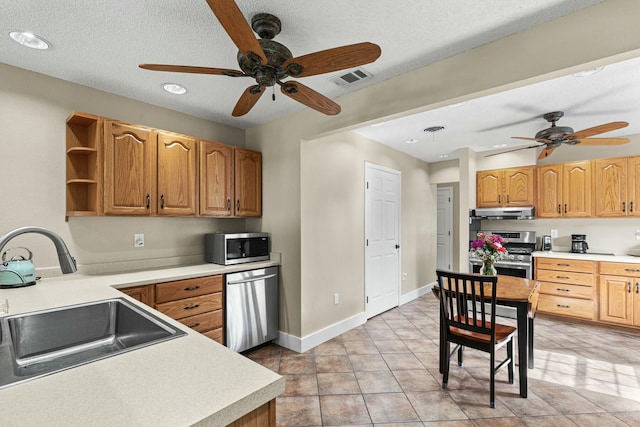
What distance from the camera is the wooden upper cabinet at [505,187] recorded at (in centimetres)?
461

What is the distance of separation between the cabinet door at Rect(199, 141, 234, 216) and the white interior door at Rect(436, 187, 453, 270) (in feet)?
15.8

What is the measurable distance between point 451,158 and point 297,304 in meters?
3.91

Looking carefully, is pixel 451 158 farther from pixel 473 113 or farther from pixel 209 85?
pixel 209 85

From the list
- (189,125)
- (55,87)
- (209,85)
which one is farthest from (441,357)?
(55,87)

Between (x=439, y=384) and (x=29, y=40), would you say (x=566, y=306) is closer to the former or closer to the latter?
(x=439, y=384)

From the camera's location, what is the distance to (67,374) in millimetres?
857

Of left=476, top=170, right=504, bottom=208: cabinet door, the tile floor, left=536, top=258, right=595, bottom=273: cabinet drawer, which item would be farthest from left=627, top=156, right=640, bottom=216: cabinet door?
the tile floor

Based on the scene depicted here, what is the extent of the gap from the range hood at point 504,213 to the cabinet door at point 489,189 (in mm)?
166

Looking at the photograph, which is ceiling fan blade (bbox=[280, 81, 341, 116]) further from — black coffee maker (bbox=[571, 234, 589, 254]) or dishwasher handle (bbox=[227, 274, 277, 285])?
black coffee maker (bbox=[571, 234, 589, 254])

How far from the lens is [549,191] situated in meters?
4.48

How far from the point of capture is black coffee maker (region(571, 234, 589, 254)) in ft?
14.2

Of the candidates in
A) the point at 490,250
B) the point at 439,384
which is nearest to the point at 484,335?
the point at 439,384

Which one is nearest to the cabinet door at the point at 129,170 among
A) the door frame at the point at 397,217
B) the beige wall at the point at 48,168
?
the beige wall at the point at 48,168

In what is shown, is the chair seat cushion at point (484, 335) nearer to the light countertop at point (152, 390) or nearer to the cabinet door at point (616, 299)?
the light countertop at point (152, 390)
